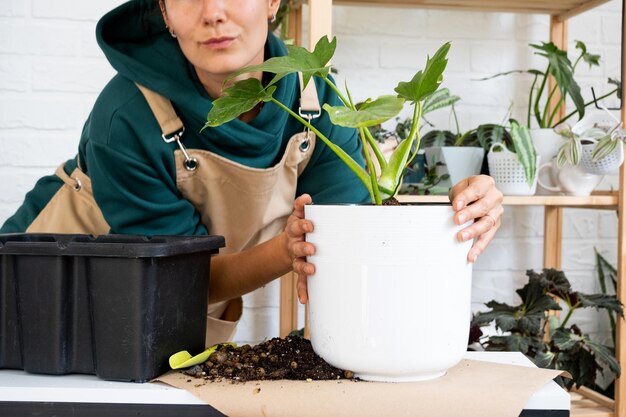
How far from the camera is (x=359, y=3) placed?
1.98 meters

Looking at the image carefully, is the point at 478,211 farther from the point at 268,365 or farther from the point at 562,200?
the point at 562,200

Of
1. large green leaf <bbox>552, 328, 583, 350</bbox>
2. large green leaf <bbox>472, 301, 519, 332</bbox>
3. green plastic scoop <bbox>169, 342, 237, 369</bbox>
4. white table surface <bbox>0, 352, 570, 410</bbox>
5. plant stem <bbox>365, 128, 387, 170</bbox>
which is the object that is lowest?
large green leaf <bbox>552, 328, 583, 350</bbox>

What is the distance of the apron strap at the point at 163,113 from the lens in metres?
1.19

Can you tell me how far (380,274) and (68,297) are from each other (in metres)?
0.34

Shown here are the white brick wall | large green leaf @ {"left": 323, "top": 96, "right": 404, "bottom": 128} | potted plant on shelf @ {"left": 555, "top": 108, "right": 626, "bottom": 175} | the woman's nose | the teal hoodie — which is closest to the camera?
large green leaf @ {"left": 323, "top": 96, "right": 404, "bottom": 128}

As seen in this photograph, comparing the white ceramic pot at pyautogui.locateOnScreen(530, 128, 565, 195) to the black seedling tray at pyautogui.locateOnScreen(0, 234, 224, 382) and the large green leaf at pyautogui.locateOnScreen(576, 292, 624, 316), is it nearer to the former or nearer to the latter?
the large green leaf at pyautogui.locateOnScreen(576, 292, 624, 316)

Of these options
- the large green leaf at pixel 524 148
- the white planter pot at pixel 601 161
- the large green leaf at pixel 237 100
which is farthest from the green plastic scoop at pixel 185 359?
the white planter pot at pixel 601 161

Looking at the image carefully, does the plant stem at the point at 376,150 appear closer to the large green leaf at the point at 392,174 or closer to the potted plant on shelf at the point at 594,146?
the large green leaf at the point at 392,174

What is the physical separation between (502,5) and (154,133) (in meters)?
1.27

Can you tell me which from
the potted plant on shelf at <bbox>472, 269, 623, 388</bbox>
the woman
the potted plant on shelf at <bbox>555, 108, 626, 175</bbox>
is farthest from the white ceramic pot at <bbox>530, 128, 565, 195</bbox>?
the woman

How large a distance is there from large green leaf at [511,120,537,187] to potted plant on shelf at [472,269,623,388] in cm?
30

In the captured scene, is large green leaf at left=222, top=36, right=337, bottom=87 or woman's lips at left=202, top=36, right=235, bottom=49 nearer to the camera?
large green leaf at left=222, top=36, right=337, bottom=87

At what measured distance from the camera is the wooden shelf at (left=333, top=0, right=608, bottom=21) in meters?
1.99

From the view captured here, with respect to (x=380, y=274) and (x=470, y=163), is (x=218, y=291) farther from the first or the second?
(x=470, y=163)
